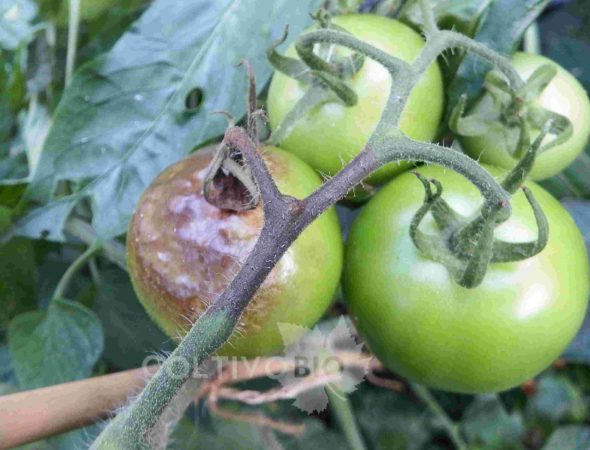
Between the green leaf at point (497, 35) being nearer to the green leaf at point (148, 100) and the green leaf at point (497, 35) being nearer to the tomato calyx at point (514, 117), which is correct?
the tomato calyx at point (514, 117)

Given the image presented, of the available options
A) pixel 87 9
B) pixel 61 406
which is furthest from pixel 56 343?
pixel 87 9

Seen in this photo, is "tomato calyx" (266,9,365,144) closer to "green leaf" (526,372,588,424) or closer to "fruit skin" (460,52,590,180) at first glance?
"fruit skin" (460,52,590,180)

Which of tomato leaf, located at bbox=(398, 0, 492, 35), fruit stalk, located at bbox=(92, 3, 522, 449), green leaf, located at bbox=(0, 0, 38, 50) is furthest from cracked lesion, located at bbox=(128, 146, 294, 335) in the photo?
green leaf, located at bbox=(0, 0, 38, 50)

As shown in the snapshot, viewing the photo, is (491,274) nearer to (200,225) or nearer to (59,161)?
(200,225)

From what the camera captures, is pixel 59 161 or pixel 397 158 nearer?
pixel 397 158

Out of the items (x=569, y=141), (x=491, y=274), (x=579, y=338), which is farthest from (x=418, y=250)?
(x=579, y=338)

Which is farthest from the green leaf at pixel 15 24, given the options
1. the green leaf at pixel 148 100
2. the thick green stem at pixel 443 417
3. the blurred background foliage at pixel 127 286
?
the thick green stem at pixel 443 417
